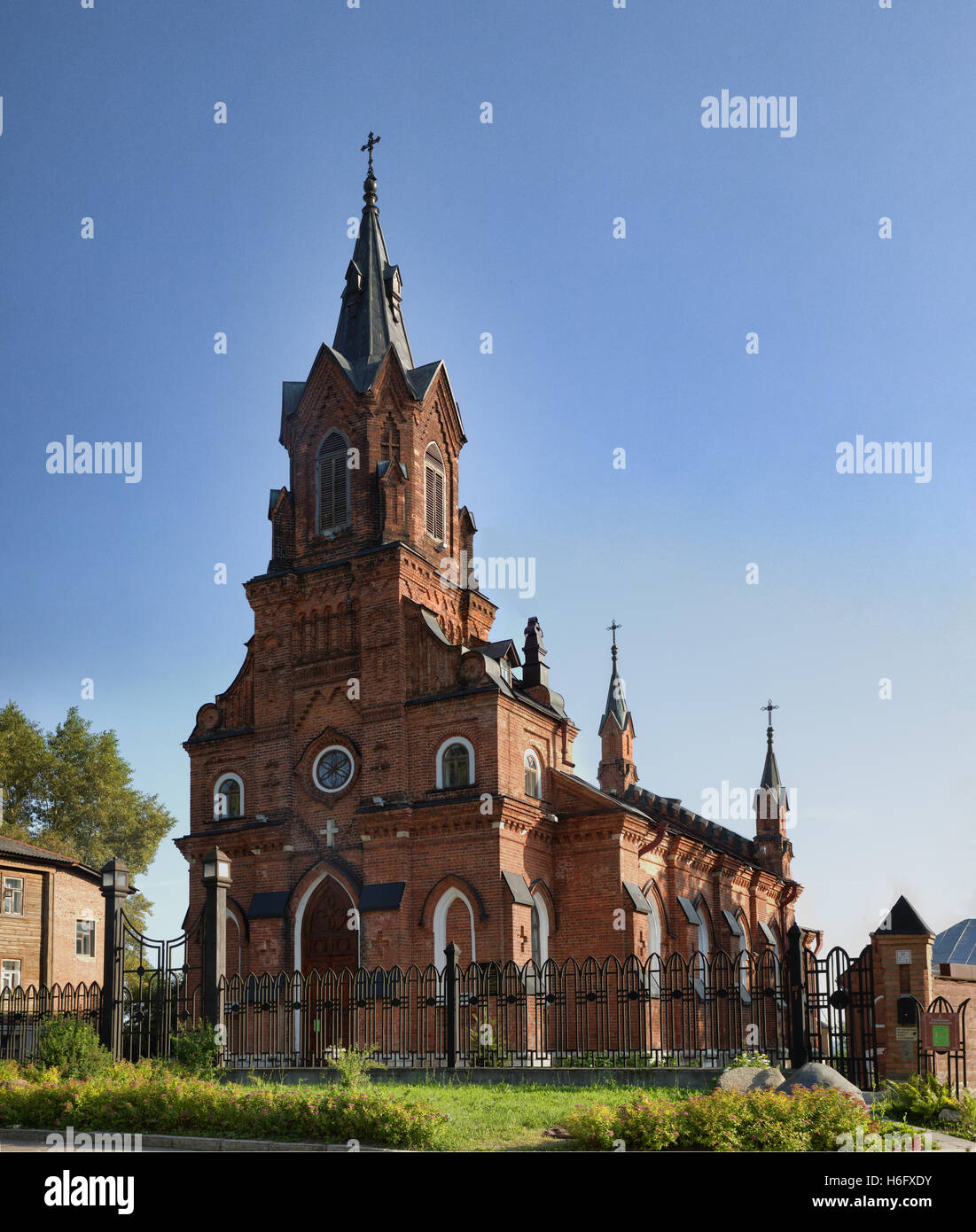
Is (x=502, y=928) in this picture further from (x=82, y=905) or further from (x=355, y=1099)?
(x=82, y=905)

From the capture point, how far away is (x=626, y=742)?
47.1 m

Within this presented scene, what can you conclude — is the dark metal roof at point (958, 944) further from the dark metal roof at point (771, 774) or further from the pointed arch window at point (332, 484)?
the pointed arch window at point (332, 484)

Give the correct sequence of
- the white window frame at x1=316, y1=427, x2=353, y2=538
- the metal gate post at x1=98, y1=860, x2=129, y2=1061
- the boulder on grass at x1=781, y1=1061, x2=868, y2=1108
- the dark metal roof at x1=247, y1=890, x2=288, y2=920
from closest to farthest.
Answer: the boulder on grass at x1=781, y1=1061, x2=868, y2=1108, the metal gate post at x1=98, y1=860, x2=129, y2=1061, the dark metal roof at x1=247, y1=890, x2=288, y2=920, the white window frame at x1=316, y1=427, x2=353, y2=538

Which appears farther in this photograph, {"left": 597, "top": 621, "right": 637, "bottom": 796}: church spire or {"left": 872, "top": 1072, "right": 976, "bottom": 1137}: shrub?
{"left": 597, "top": 621, "right": 637, "bottom": 796}: church spire

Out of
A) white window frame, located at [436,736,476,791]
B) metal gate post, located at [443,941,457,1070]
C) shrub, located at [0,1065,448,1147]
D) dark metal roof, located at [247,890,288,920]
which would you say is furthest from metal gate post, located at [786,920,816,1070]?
dark metal roof, located at [247,890,288,920]

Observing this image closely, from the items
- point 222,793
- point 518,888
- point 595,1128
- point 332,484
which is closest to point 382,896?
point 518,888

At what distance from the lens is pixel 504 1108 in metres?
14.3

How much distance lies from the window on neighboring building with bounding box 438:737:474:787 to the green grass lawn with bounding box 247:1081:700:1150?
10.9 meters

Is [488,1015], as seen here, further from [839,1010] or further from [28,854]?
[28,854]

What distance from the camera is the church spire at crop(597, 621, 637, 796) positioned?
46.7 m

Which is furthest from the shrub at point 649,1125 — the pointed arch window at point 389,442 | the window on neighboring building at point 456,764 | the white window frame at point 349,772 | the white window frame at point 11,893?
the white window frame at point 11,893

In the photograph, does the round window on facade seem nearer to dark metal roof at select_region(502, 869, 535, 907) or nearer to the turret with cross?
dark metal roof at select_region(502, 869, 535, 907)
